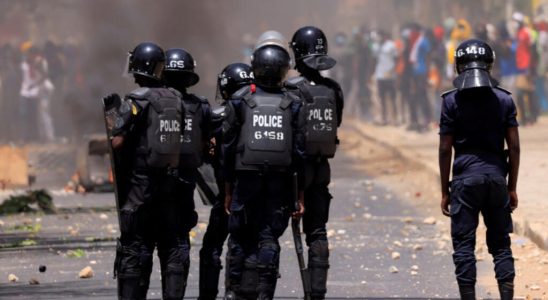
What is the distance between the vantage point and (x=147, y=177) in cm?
907

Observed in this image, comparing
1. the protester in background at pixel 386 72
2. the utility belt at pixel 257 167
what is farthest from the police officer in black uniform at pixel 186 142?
the protester in background at pixel 386 72

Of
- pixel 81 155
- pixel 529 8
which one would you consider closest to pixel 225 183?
pixel 81 155

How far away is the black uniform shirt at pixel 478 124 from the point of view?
9016 mm

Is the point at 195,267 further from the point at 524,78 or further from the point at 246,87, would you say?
the point at 524,78

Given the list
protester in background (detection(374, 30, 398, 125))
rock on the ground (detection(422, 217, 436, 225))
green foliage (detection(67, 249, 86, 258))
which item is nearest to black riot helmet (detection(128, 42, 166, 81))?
green foliage (detection(67, 249, 86, 258))

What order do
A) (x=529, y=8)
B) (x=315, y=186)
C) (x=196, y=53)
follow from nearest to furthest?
1. (x=315, y=186)
2. (x=196, y=53)
3. (x=529, y=8)

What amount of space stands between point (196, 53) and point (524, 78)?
30.2 feet

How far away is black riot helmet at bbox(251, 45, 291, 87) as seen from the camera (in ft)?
29.4

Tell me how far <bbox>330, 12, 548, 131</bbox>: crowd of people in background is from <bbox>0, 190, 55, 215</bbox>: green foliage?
12689mm

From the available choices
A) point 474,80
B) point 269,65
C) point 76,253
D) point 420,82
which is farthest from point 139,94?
point 420,82

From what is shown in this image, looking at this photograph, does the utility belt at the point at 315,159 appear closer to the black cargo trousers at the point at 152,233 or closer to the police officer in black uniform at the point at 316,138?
the police officer in black uniform at the point at 316,138

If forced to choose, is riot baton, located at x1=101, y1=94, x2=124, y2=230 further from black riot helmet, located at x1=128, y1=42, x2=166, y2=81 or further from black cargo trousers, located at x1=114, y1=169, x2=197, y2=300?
black riot helmet, located at x1=128, y1=42, x2=166, y2=81

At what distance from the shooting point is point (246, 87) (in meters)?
9.05

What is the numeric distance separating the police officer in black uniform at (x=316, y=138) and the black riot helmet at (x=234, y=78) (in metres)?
0.23
